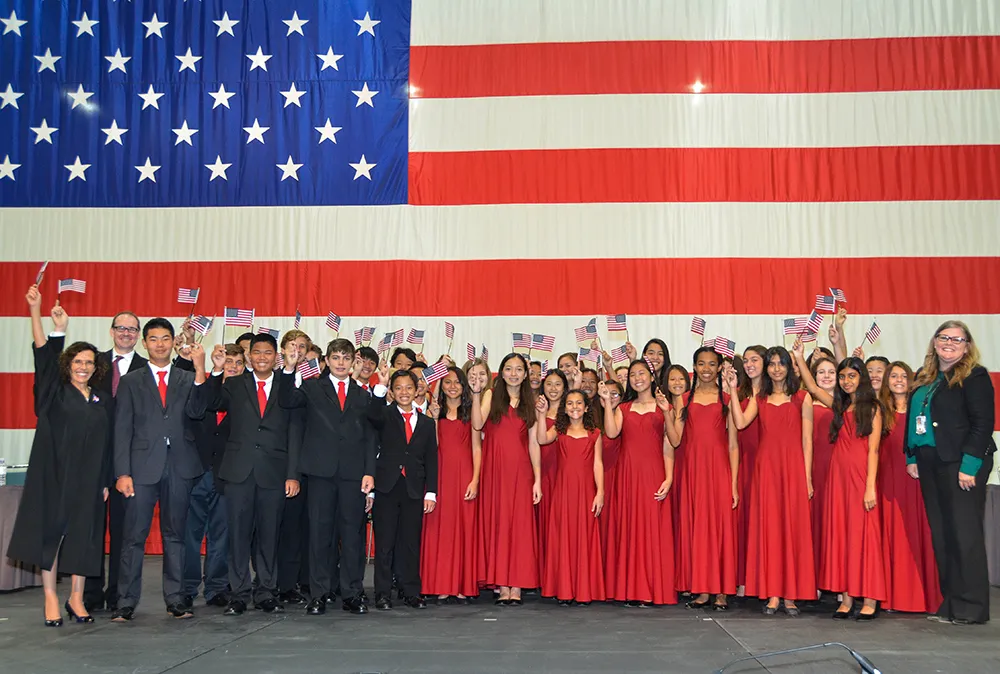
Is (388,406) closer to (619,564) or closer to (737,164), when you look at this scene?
(619,564)

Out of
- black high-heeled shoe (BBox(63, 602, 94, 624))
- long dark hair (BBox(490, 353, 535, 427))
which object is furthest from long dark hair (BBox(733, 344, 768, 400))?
black high-heeled shoe (BBox(63, 602, 94, 624))

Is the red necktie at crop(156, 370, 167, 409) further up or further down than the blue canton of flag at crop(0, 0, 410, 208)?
further down

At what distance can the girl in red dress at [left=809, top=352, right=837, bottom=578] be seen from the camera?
6.11 metres

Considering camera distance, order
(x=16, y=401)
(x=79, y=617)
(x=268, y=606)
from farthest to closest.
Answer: (x=16, y=401)
(x=268, y=606)
(x=79, y=617)

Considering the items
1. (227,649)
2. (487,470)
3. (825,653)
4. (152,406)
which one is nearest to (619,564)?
(487,470)

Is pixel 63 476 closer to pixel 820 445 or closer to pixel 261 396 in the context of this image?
pixel 261 396

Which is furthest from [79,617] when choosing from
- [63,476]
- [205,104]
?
[205,104]

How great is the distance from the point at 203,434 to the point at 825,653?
13.2 feet

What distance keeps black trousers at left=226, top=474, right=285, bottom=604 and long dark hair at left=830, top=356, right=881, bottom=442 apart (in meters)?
3.60

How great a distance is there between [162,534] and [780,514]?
385cm

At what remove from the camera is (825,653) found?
14.8 ft

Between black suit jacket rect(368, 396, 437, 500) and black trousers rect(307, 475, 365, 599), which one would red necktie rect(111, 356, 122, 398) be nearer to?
black trousers rect(307, 475, 365, 599)

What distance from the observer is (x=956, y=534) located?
5570mm

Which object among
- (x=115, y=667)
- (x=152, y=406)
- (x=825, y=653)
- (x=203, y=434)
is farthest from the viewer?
(x=203, y=434)
